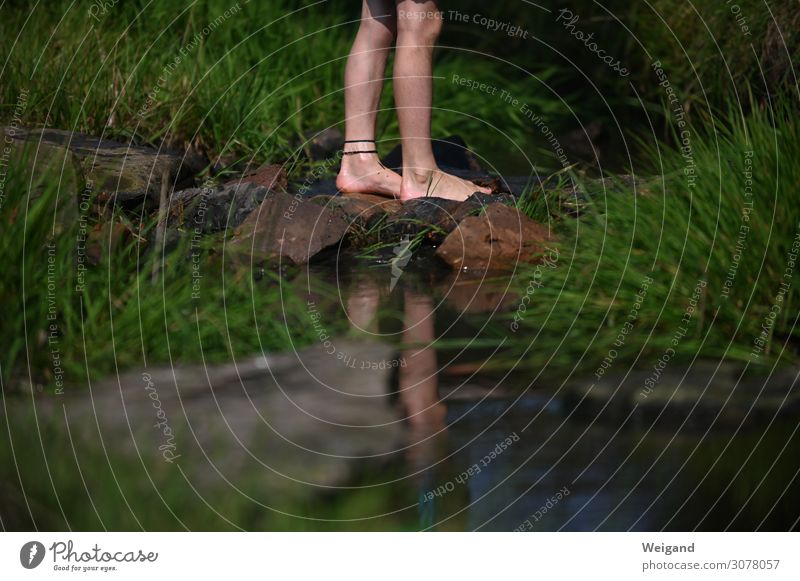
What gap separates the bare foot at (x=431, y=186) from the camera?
515cm

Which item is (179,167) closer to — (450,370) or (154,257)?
(154,257)

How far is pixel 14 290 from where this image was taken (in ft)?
10.5

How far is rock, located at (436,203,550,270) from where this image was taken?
4.47 metres

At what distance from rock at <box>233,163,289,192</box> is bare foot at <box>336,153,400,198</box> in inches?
10.8

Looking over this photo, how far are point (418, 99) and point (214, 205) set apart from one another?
960mm

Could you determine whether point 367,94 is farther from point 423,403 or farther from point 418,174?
point 423,403

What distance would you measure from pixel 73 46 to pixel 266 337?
113 inches

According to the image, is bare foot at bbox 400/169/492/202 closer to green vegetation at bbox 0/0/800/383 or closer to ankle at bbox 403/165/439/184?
ankle at bbox 403/165/439/184

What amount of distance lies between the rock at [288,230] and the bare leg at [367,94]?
1.91ft

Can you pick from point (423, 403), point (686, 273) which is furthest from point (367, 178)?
point (423, 403)

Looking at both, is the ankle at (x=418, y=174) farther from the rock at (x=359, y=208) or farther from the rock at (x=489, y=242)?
the rock at (x=489, y=242)

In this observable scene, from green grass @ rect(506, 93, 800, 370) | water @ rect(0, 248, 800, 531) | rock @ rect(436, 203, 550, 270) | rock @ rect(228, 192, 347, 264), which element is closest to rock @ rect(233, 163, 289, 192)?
rock @ rect(228, 192, 347, 264)

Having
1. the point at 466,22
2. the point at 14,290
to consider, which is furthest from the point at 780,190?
the point at 466,22

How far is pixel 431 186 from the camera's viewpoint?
5.18m
